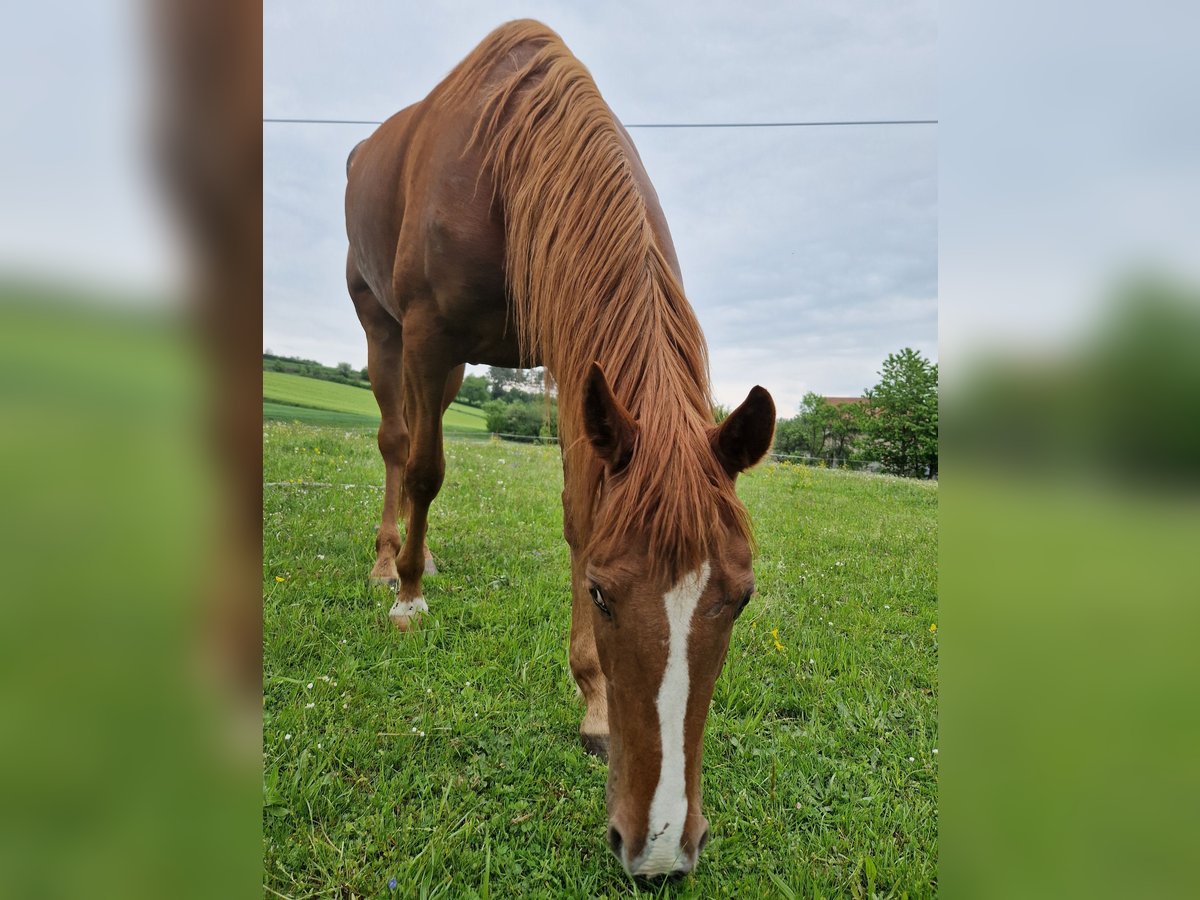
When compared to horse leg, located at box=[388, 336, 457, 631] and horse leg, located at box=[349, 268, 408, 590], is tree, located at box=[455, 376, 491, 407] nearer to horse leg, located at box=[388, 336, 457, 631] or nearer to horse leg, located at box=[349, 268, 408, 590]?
horse leg, located at box=[349, 268, 408, 590]

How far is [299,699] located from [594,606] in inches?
62.2

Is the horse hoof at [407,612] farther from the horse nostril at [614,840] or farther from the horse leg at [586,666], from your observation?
the horse nostril at [614,840]

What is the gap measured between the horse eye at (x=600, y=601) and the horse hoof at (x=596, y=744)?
966mm

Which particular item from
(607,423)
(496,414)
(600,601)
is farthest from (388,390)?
(496,414)

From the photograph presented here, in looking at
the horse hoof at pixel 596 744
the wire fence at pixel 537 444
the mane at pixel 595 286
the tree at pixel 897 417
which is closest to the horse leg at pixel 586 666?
the horse hoof at pixel 596 744

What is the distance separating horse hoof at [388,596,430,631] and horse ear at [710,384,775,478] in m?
2.23

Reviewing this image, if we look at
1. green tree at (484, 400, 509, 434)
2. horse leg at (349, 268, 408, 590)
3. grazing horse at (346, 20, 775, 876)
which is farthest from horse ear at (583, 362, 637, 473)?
green tree at (484, 400, 509, 434)

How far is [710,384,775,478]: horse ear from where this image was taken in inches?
63.1

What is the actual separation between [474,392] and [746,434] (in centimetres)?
1433

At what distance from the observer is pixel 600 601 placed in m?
1.57

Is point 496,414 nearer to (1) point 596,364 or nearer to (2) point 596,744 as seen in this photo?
(2) point 596,744

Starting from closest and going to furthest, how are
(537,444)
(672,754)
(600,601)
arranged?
(672,754)
(600,601)
(537,444)

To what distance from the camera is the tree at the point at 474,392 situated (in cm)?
1477
